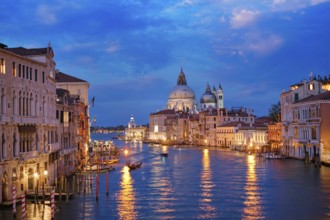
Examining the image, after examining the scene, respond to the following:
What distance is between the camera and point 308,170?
33.5m

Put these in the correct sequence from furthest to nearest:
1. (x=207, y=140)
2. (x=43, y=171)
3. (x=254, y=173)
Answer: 1. (x=207, y=140)
2. (x=254, y=173)
3. (x=43, y=171)

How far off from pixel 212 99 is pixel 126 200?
9639 centimetres

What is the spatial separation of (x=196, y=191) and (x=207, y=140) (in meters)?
64.3

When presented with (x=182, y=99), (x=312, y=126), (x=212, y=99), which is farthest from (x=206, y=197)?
(x=182, y=99)

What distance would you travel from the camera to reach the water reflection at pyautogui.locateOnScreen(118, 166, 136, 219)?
741 inches

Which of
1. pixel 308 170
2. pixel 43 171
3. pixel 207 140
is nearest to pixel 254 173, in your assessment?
pixel 308 170

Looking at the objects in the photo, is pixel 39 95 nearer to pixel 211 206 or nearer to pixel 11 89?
pixel 11 89

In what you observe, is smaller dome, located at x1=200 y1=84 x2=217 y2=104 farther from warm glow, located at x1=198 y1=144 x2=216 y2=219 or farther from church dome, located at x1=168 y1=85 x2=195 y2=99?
warm glow, located at x1=198 y1=144 x2=216 y2=219

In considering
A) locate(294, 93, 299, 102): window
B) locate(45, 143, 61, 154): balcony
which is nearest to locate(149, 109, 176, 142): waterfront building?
locate(294, 93, 299, 102): window

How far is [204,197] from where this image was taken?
897 inches

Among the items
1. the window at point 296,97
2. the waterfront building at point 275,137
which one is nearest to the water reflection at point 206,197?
the window at point 296,97

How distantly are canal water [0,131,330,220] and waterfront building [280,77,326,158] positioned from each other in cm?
763

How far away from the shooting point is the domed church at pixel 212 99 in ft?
384

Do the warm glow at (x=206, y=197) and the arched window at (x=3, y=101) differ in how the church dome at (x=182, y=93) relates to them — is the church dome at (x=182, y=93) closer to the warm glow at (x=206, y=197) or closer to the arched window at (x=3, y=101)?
the warm glow at (x=206, y=197)
